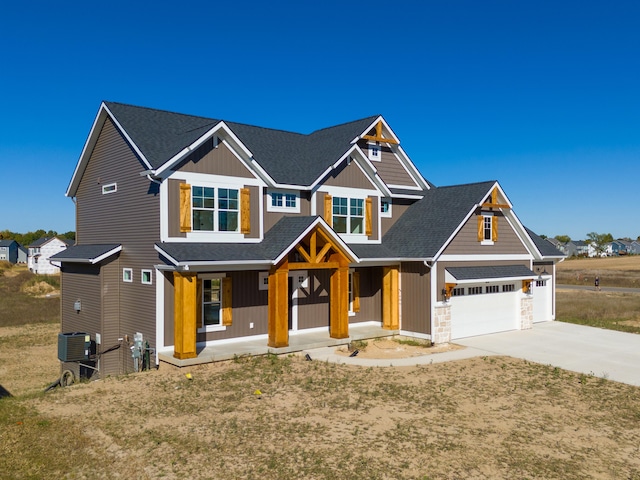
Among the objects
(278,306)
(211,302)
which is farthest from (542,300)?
(211,302)

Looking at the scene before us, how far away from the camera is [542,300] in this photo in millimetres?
27312

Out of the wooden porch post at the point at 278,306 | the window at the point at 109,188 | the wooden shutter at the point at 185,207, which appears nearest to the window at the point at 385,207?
the wooden porch post at the point at 278,306

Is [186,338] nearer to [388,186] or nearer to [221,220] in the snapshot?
[221,220]

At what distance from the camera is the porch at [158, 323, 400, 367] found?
16.6 metres

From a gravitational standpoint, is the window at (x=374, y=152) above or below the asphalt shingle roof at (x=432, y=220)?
above

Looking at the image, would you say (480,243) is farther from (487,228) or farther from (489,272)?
(489,272)

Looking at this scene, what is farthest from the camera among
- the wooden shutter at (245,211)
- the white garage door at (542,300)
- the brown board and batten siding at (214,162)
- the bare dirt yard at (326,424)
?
the white garage door at (542,300)

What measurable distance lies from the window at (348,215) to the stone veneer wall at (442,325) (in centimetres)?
474

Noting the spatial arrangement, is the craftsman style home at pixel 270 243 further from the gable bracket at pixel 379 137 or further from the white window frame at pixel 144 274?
the gable bracket at pixel 379 137

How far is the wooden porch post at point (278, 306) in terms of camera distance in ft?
59.5

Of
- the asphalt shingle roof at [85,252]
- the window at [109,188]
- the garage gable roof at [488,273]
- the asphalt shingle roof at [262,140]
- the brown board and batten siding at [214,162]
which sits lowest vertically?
the garage gable roof at [488,273]

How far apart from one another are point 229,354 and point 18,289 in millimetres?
43999

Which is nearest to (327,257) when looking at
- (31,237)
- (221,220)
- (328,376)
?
(221,220)

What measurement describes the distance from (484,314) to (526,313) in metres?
2.78
